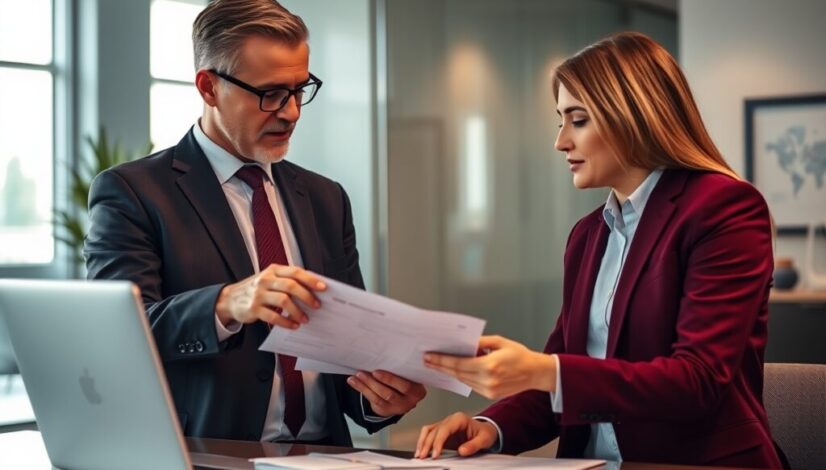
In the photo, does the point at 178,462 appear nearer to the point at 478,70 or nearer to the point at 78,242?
the point at 478,70

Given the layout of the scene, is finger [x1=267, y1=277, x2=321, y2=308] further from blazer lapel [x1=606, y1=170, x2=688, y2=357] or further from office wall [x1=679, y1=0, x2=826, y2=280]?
office wall [x1=679, y1=0, x2=826, y2=280]

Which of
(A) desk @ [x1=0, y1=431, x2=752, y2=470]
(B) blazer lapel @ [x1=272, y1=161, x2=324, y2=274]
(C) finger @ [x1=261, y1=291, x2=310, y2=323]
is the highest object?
(B) blazer lapel @ [x1=272, y1=161, x2=324, y2=274]

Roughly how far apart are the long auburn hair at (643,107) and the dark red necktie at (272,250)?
0.69 meters

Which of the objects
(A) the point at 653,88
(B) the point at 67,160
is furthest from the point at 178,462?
(B) the point at 67,160

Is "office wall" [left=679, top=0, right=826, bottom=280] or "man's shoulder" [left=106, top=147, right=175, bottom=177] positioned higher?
"office wall" [left=679, top=0, right=826, bottom=280]

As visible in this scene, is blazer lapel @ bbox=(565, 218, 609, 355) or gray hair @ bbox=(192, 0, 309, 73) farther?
gray hair @ bbox=(192, 0, 309, 73)

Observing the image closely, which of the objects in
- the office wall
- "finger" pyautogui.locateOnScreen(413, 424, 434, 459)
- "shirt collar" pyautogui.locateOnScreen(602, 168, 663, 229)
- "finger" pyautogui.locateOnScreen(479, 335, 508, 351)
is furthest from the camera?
the office wall

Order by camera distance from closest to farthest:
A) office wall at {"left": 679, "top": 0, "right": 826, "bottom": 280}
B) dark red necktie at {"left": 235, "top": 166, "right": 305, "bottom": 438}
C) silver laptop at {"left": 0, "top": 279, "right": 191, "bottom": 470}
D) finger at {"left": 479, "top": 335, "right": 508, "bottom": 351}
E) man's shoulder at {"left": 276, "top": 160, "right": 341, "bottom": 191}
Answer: silver laptop at {"left": 0, "top": 279, "right": 191, "bottom": 470} → finger at {"left": 479, "top": 335, "right": 508, "bottom": 351} → dark red necktie at {"left": 235, "top": 166, "right": 305, "bottom": 438} → man's shoulder at {"left": 276, "top": 160, "right": 341, "bottom": 191} → office wall at {"left": 679, "top": 0, "right": 826, "bottom": 280}

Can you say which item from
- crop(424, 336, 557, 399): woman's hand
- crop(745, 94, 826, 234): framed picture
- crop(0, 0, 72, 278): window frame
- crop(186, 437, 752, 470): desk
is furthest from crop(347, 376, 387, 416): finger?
crop(0, 0, 72, 278): window frame

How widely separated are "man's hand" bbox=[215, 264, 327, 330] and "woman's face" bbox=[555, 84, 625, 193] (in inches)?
25.0

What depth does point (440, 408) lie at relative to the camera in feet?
18.0

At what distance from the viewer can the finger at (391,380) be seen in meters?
1.95

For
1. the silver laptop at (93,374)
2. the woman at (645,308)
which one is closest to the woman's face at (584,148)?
the woman at (645,308)

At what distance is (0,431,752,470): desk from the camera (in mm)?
1757
